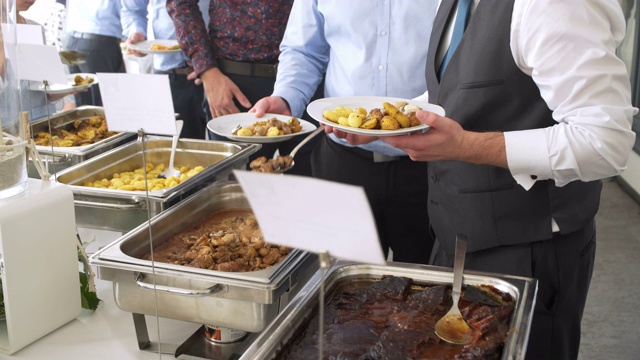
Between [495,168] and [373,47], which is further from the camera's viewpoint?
[373,47]

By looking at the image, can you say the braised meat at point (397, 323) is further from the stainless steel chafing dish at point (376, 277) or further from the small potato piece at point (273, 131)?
the small potato piece at point (273, 131)

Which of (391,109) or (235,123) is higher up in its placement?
(391,109)

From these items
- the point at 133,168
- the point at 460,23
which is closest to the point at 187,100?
the point at 133,168

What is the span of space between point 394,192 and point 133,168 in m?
0.81

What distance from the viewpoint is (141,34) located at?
3297mm

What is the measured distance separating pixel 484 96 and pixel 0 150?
88 centimetres

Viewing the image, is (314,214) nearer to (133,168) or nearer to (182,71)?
(133,168)

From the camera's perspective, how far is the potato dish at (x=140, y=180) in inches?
70.1

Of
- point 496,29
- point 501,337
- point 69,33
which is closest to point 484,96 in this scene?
point 496,29

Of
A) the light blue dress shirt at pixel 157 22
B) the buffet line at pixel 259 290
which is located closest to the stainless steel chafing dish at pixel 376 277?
the buffet line at pixel 259 290

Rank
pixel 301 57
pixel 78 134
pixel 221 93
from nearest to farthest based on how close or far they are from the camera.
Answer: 1. pixel 301 57
2. pixel 78 134
3. pixel 221 93

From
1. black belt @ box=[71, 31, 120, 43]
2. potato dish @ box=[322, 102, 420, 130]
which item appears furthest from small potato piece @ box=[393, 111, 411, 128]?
black belt @ box=[71, 31, 120, 43]

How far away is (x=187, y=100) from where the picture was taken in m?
2.95

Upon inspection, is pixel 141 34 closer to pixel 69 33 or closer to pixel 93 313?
pixel 69 33
